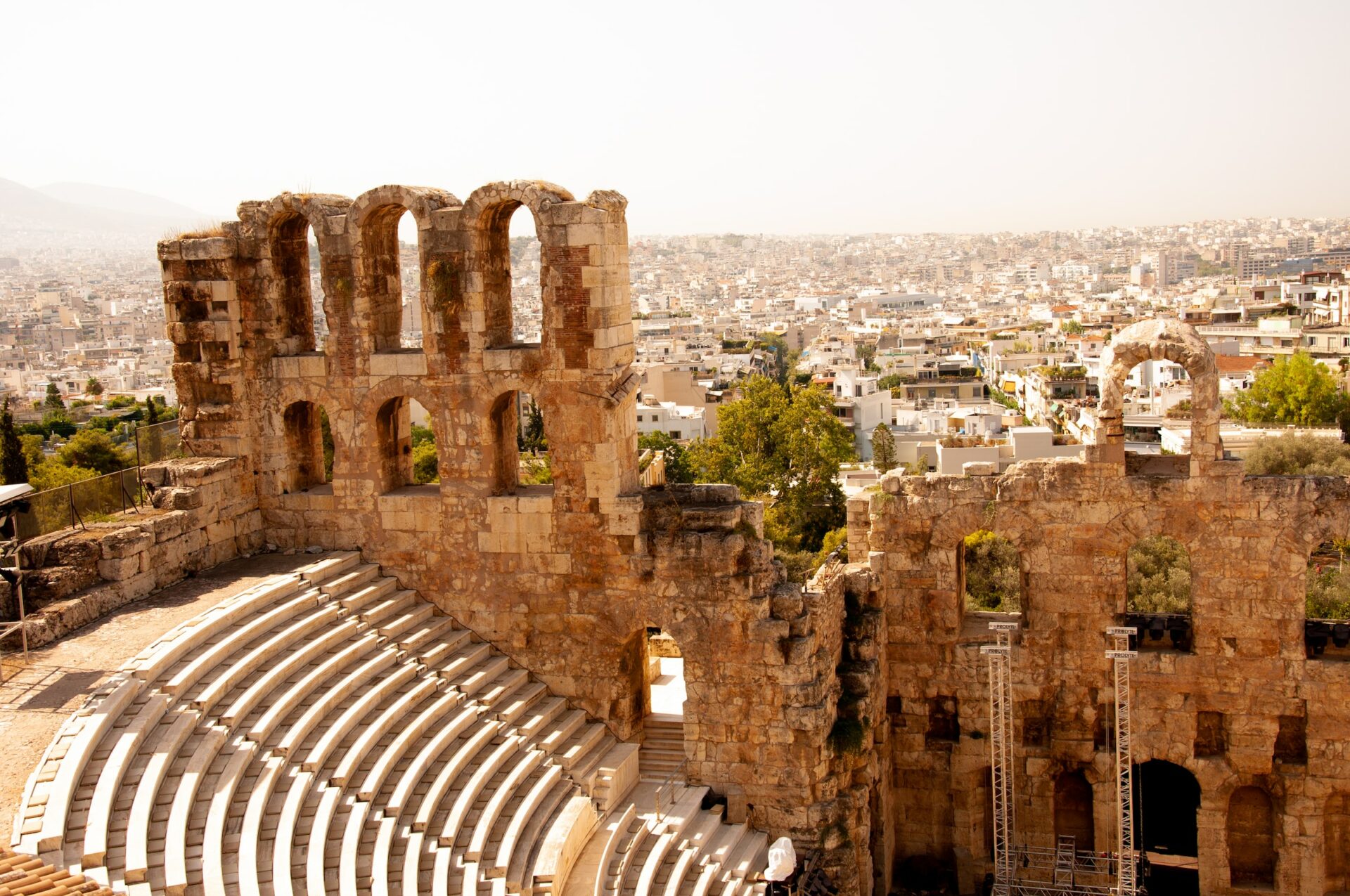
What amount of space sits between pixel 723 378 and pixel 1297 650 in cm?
8070

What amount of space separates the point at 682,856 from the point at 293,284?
9675mm

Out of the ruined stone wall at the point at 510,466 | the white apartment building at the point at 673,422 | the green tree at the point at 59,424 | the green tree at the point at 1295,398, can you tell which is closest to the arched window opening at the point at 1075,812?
the ruined stone wall at the point at 510,466

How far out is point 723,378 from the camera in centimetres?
9831

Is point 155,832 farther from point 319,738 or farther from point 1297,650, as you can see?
point 1297,650

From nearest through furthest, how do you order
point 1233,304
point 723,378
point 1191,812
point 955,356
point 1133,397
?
point 1191,812 → point 1133,397 → point 723,378 → point 955,356 → point 1233,304

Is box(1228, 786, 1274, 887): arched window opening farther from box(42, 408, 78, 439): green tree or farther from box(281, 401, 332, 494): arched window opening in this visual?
box(42, 408, 78, 439): green tree

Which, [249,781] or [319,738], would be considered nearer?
[249,781]

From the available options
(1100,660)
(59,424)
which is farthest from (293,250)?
(59,424)

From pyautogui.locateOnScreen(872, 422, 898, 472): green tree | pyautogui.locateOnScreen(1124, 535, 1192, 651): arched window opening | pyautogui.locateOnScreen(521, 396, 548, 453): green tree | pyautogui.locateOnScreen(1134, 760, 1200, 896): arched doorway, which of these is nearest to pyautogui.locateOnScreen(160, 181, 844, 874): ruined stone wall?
pyautogui.locateOnScreen(1134, 760, 1200, 896): arched doorway

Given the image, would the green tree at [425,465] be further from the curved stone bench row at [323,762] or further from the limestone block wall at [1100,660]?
the curved stone bench row at [323,762]

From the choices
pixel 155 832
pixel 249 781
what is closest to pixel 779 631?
pixel 249 781

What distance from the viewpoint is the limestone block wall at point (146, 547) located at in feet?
52.0

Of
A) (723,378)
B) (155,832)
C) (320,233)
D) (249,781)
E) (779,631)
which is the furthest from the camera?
(723,378)

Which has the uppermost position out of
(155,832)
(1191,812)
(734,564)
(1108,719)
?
(734,564)
